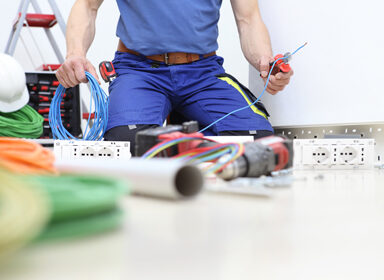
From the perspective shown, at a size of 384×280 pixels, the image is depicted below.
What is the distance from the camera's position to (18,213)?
21 centimetres

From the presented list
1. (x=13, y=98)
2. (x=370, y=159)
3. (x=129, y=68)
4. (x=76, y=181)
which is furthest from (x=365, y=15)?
(x=13, y=98)

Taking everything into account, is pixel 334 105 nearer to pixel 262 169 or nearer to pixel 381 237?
pixel 262 169

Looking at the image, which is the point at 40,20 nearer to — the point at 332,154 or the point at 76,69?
the point at 76,69

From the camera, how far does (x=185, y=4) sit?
1672 mm

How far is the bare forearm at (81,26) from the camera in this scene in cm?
161

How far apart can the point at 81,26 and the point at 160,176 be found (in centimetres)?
146

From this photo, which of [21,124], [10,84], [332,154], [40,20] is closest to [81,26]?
[10,84]

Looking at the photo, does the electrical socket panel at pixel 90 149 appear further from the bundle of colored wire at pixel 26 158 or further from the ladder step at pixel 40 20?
the ladder step at pixel 40 20

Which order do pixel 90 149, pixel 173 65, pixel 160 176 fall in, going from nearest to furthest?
pixel 160 176, pixel 90 149, pixel 173 65

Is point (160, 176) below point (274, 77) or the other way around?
below

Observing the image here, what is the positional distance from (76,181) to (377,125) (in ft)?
4.11

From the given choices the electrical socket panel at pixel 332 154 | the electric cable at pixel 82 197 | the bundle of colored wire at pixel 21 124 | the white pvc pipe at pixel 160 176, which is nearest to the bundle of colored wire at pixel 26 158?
the white pvc pipe at pixel 160 176

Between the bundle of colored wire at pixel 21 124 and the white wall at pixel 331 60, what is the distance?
127cm

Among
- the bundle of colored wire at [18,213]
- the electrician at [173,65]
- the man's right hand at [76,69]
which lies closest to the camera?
the bundle of colored wire at [18,213]
